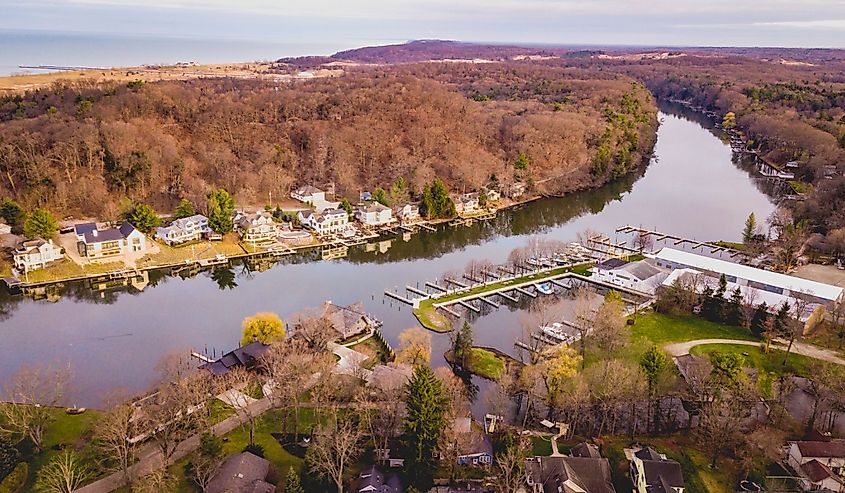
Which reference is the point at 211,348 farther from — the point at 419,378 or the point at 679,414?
the point at 679,414

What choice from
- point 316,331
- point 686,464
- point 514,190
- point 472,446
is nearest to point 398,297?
point 316,331

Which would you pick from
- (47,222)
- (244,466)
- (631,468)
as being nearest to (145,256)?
(47,222)

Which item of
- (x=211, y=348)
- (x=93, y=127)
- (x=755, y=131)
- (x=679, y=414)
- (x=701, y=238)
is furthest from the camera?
(x=755, y=131)

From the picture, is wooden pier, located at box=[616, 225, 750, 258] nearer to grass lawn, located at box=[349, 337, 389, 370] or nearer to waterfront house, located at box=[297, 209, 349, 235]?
waterfront house, located at box=[297, 209, 349, 235]

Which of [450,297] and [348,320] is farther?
[450,297]

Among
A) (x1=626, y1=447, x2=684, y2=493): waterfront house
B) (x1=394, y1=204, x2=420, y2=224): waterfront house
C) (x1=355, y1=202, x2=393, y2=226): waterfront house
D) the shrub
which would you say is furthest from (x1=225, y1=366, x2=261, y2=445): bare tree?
(x1=394, y1=204, x2=420, y2=224): waterfront house

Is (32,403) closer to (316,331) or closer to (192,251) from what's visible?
(316,331)
